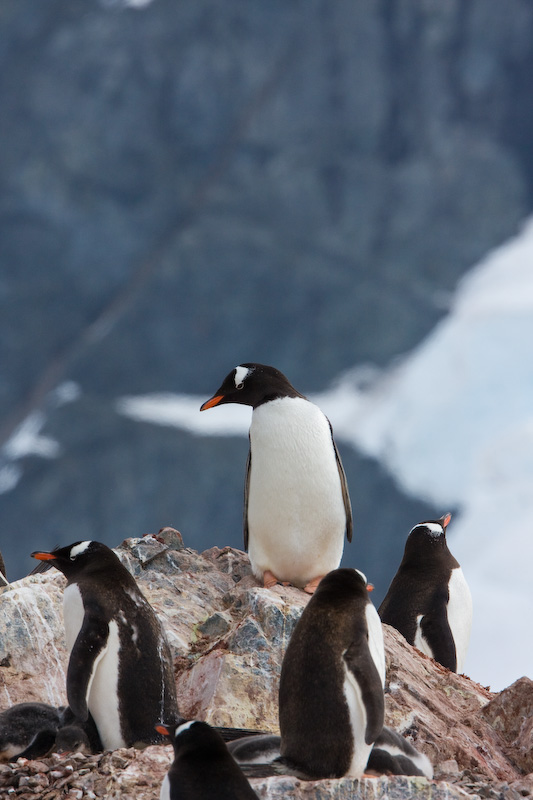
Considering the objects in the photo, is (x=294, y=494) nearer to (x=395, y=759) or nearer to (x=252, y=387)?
(x=252, y=387)

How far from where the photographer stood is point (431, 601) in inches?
258

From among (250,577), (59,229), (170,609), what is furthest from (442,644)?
(59,229)

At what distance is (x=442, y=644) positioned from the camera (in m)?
6.47

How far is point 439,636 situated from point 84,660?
121 inches

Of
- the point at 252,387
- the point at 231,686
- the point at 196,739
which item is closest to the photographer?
the point at 196,739

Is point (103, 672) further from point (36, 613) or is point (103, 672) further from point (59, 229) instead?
point (59, 229)

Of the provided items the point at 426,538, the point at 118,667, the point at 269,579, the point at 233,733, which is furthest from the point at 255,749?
the point at 426,538

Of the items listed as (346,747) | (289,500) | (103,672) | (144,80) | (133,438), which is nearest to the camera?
(346,747)

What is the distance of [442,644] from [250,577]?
1386 mm

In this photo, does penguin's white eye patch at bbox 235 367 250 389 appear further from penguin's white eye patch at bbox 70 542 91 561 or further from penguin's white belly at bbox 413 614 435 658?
penguin's white belly at bbox 413 614 435 658

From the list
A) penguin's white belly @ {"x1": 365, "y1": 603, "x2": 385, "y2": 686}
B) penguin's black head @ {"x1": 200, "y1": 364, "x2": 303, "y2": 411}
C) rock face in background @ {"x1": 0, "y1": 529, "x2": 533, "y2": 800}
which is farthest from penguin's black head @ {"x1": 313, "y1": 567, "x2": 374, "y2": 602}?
penguin's black head @ {"x1": 200, "y1": 364, "x2": 303, "y2": 411}

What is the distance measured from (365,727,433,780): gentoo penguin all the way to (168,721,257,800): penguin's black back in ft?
2.80

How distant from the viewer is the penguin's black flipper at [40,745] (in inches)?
162

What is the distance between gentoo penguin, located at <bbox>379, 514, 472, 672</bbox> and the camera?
649 centimetres
